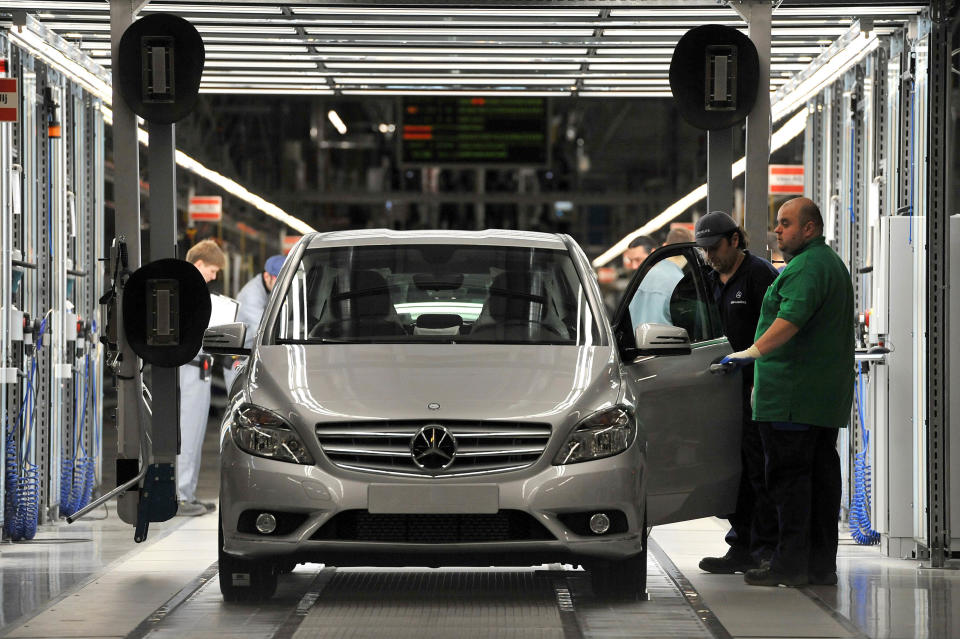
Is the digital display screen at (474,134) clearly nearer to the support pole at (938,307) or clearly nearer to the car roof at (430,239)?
the support pole at (938,307)

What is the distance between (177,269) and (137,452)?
105cm

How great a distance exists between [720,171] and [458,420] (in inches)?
127

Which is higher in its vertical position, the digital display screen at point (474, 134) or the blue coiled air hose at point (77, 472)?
the digital display screen at point (474, 134)

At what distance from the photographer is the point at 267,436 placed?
282 inches

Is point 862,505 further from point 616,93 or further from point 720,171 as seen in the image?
point 616,93

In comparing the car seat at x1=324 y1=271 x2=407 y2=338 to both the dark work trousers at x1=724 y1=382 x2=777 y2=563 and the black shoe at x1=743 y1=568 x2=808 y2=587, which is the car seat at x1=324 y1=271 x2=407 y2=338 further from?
the black shoe at x1=743 y1=568 x2=808 y2=587

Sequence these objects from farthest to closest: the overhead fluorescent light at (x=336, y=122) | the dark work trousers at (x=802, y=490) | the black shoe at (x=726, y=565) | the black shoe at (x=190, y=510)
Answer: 1. the overhead fluorescent light at (x=336, y=122)
2. the black shoe at (x=190, y=510)
3. the black shoe at (x=726, y=565)
4. the dark work trousers at (x=802, y=490)

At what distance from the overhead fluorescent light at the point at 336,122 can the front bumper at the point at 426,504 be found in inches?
1242

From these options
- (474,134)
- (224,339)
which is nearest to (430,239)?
(224,339)

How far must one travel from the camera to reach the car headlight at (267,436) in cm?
711

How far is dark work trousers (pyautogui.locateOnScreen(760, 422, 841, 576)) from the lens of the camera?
820cm

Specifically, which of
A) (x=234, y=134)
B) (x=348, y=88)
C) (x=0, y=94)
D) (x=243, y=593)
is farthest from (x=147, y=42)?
(x=234, y=134)

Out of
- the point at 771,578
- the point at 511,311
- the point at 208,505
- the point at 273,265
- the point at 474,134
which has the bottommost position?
the point at 208,505

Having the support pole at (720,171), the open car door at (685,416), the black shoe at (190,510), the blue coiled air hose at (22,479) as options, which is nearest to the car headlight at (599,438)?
the open car door at (685,416)
